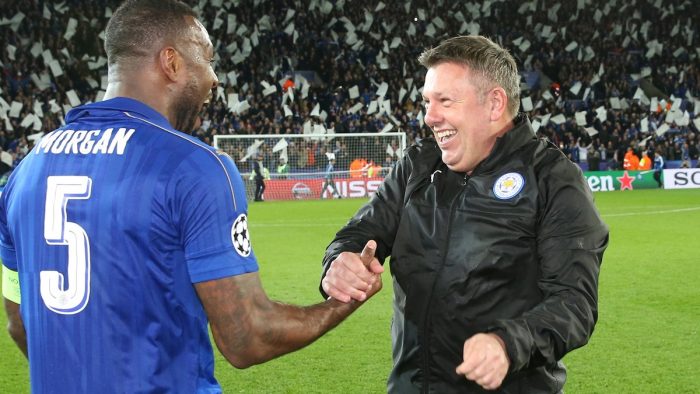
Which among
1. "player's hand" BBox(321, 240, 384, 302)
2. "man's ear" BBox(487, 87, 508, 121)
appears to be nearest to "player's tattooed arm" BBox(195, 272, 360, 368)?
"player's hand" BBox(321, 240, 384, 302)

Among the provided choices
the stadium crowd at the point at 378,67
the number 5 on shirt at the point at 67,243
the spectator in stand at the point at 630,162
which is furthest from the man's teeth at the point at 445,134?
the spectator in stand at the point at 630,162

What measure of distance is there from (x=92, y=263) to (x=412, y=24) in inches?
1304

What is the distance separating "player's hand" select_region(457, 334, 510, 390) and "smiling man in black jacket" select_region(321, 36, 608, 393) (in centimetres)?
29

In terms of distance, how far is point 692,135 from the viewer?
1115 inches

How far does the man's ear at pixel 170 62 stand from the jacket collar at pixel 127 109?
0.12 metres

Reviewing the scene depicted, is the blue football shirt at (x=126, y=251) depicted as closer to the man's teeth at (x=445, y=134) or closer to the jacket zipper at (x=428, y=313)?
the jacket zipper at (x=428, y=313)

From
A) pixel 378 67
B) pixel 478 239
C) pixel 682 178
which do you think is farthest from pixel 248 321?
pixel 378 67

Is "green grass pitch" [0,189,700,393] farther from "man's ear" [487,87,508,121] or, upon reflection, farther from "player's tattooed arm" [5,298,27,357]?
"man's ear" [487,87,508,121]

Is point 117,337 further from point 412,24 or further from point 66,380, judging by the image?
point 412,24

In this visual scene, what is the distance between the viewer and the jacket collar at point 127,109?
2.27 m

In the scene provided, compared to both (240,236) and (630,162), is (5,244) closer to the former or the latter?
(240,236)

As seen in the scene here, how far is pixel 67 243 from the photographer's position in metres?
2.17

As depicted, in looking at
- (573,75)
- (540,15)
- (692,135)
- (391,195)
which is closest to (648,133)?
(692,135)

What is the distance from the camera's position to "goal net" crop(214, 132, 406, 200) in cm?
2280
